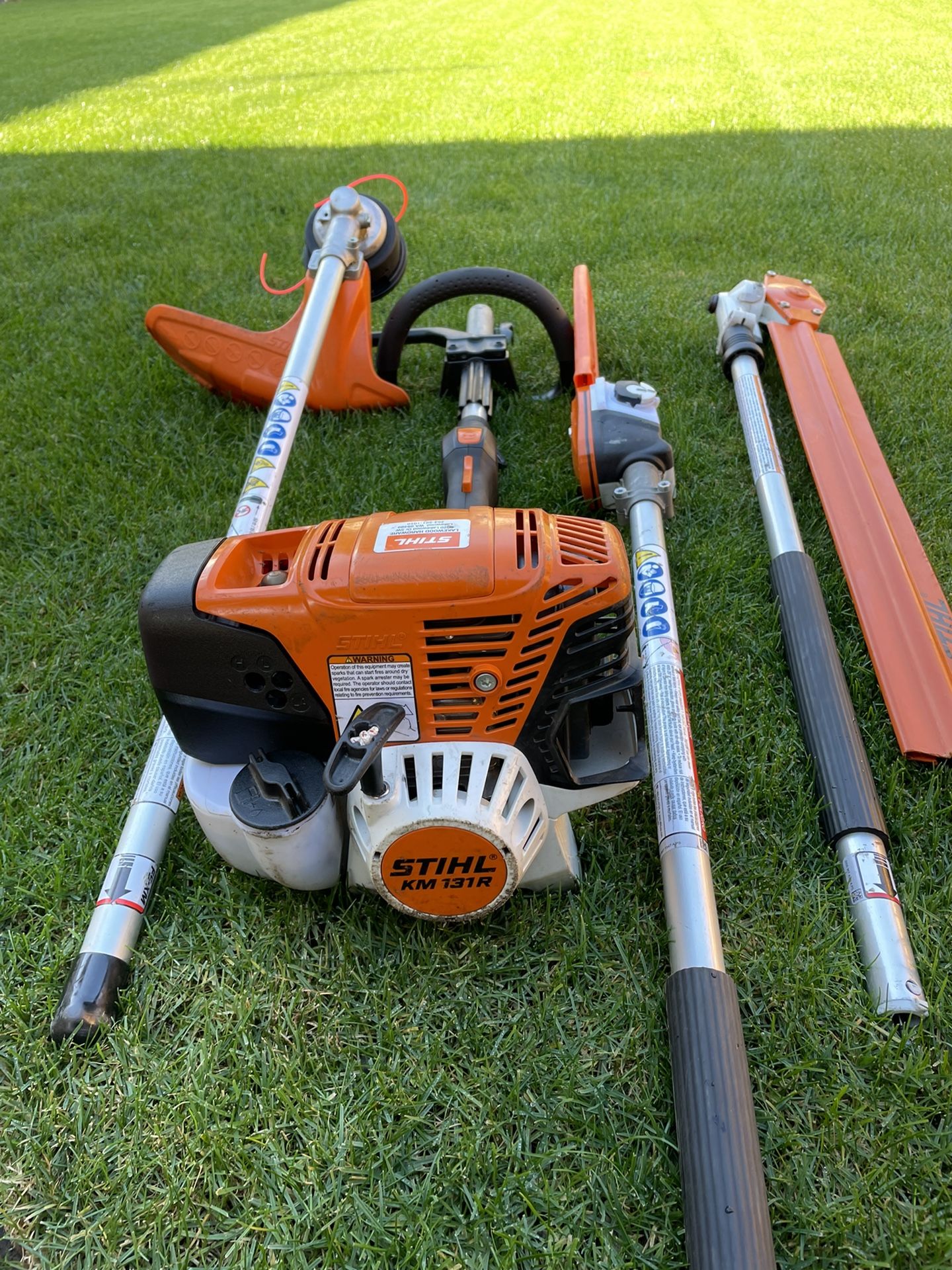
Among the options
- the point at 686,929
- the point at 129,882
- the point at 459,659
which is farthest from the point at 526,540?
the point at 129,882

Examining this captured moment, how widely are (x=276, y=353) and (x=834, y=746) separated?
7.04 feet

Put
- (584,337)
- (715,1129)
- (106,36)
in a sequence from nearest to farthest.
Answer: (715,1129) → (584,337) → (106,36)

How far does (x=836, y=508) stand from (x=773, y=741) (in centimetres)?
88

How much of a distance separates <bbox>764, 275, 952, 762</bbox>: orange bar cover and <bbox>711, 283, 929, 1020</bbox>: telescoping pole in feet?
0.37

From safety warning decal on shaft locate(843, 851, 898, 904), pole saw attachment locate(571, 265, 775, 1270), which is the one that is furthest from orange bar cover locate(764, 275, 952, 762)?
pole saw attachment locate(571, 265, 775, 1270)

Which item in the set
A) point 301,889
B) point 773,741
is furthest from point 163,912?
point 773,741

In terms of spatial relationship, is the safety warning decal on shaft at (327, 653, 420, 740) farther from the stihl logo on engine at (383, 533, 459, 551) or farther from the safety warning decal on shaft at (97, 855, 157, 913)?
the safety warning decal on shaft at (97, 855, 157, 913)

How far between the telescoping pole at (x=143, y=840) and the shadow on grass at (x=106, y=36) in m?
7.70

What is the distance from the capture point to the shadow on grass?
9617mm

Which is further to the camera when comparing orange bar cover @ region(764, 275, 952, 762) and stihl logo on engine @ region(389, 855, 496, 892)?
orange bar cover @ region(764, 275, 952, 762)

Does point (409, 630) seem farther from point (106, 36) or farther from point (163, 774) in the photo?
point (106, 36)

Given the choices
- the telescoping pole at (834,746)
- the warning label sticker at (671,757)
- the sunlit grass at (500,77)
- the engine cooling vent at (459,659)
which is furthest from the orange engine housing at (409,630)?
the sunlit grass at (500,77)

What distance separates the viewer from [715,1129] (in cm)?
126

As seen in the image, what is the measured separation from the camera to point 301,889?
1627 mm
